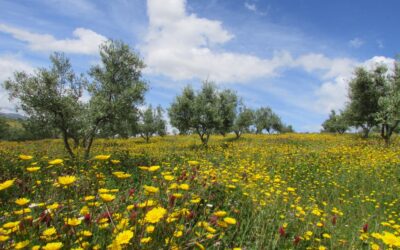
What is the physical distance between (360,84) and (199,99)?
54.0ft

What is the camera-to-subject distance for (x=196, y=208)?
4.12 metres

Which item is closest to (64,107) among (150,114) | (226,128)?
(226,128)

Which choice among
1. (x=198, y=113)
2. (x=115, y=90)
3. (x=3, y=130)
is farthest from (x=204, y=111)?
(x=3, y=130)

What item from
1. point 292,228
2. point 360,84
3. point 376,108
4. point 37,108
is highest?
point 360,84

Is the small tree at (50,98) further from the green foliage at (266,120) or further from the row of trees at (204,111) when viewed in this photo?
the green foliage at (266,120)

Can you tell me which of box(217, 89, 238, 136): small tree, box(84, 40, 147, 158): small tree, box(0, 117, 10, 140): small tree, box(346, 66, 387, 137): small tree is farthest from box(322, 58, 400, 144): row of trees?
box(0, 117, 10, 140): small tree

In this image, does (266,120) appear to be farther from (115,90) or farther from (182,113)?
(115,90)

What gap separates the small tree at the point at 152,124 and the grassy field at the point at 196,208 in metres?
33.9

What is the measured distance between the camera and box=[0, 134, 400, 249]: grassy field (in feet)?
9.25

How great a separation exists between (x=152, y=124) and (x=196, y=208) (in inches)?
1814

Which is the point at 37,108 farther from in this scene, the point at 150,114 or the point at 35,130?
the point at 150,114

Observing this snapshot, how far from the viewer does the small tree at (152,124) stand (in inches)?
1893

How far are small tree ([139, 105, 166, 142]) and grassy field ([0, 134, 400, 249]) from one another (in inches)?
1335

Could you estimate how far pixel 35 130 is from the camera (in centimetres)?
1981
